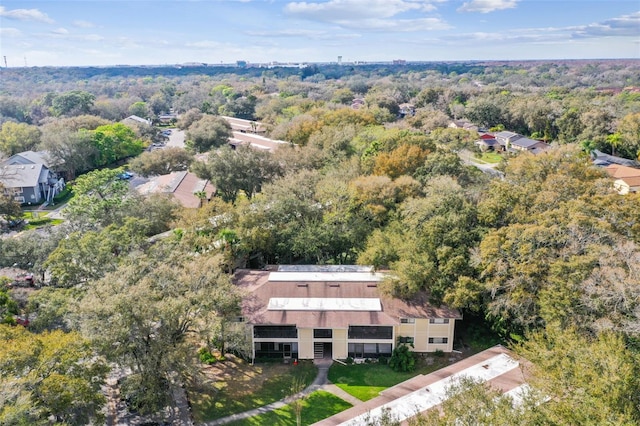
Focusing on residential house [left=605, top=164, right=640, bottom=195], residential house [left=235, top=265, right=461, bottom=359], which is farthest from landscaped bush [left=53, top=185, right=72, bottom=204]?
residential house [left=605, top=164, right=640, bottom=195]

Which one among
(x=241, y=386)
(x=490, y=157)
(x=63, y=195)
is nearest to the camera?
(x=241, y=386)

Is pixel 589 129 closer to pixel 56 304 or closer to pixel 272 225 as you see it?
pixel 272 225

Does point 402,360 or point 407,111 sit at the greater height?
point 407,111

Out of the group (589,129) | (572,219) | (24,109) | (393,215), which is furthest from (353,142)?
(24,109)

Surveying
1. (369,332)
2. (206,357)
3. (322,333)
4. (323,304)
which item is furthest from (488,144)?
(206,357)

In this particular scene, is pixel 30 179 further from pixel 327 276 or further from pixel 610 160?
pixel 610 160

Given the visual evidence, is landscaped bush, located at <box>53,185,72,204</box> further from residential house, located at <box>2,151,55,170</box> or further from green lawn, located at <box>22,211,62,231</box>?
green lawn, located at <box>22,211,62,231</box>
